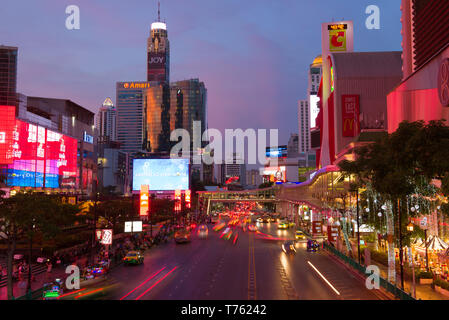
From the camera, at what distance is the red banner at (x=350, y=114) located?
87938 millimetres

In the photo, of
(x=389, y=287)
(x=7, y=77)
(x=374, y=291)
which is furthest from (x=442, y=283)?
(x=7, y=77)

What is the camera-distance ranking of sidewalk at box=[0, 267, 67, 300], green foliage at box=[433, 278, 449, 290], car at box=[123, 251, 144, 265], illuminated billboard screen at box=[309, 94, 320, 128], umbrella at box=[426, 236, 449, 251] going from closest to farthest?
1. green foliage at box=[433, 278, 449, 290]
2. sidewalk at box=[0, 267, 67, 300]
3. umbrella at box=[426, 236, 449, 251]
4. car at box=[123, 251, 144, 265]
5. illuminated billboard screen at box=[309, 94, 320, 128]

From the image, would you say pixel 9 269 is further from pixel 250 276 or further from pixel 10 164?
pixel 10 164

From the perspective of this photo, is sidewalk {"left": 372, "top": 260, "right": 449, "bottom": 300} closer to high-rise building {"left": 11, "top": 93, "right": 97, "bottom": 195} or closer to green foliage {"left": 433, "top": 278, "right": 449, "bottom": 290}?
green foliage {"left": 433, "top": 278, "right": 449, "bottom": 290}

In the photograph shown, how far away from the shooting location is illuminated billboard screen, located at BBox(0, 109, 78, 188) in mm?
88875

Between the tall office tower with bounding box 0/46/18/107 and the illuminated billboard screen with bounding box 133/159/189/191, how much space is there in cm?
3511

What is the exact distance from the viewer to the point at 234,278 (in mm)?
28453

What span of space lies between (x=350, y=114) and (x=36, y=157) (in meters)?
76.2

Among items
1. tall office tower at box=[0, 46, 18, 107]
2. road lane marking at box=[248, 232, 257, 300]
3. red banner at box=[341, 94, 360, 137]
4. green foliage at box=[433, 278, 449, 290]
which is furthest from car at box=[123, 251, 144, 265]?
tall office tower at box=[0, 46, 18, 107]

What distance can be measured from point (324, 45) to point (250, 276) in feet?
309

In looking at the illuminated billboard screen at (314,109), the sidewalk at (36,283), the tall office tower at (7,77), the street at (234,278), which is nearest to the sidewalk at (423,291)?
the street at (234,278)

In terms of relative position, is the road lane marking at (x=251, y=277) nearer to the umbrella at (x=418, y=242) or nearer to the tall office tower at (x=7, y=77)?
the umbrella at (x=418, y=242)

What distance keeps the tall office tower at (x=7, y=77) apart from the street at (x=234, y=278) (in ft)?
253
